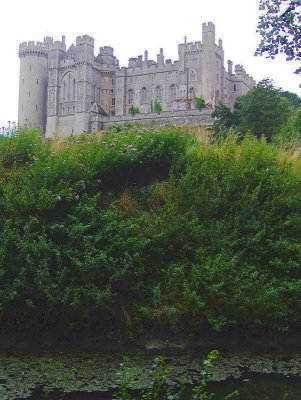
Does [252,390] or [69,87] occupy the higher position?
[69,87]

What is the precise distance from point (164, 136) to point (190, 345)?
4184mm

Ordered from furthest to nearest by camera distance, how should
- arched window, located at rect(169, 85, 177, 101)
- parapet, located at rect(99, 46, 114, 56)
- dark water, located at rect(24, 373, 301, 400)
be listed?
parapet, located at rect(99, 46, 114, 56) < arched window, located at rect(169, 85, 177, 101) < dark water, located at rect(24, 373, 301, 400)

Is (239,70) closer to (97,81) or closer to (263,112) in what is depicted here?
(97,81)

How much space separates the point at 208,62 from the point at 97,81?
1469 centimetres

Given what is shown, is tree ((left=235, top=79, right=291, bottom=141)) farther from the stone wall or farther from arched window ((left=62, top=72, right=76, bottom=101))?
arched window ((left=62, top=72, right=76, bottom=101))

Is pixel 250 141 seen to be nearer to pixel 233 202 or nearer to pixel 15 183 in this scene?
pixel 233 202

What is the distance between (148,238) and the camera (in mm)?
8531

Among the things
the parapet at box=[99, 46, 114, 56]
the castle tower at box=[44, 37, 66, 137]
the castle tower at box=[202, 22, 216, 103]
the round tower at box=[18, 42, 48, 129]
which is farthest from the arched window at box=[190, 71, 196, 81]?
the round tower at box=[18, 42, 48, 129]

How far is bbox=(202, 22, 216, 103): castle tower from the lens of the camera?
57.3m

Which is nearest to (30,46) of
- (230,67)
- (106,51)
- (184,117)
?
(106,51)

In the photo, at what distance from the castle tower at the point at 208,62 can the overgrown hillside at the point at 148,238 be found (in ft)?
159

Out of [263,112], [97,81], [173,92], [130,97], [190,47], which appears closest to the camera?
[263,112]

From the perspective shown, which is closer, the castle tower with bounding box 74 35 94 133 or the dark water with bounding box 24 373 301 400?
the dark water with bounding box 24 373 301 400

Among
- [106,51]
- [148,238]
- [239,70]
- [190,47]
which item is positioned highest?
[106,51]
